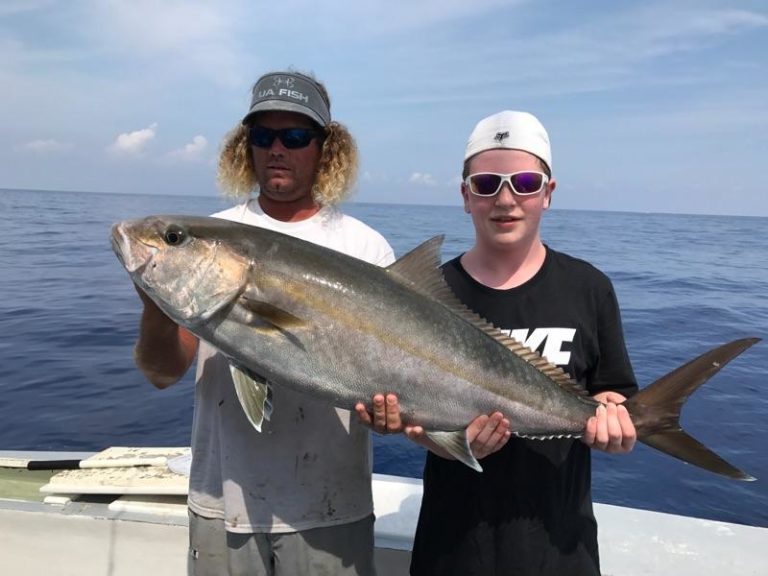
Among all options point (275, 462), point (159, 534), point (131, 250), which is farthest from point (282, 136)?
point (159, 534)

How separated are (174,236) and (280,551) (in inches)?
58.6

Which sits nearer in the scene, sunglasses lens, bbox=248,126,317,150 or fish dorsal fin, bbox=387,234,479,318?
fish dorsal fin, bbox=387,234,479,318

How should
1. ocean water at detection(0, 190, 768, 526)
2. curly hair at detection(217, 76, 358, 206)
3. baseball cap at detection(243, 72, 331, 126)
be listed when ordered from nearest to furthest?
baseball cap at detection(243, 72, 331, 126)
curly hair at detection(217, 76, 358, 206)
ocean water at detection(0, 190, 768, 526)

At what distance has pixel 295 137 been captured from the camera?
291cm

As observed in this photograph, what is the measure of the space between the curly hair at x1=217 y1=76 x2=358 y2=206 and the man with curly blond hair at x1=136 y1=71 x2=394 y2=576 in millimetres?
84

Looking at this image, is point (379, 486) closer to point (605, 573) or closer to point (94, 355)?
point (605, 573)

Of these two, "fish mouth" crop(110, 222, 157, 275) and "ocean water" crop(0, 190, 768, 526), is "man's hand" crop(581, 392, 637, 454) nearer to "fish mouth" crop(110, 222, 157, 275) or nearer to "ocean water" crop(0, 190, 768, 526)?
"fish mouth" crop(110, 222, 157, 275)

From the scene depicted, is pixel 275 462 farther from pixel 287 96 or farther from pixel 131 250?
pixel 287 96

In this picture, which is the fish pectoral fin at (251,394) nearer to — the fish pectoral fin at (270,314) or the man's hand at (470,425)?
the fish pectoral fin at (270,314)

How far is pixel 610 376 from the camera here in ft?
8.89

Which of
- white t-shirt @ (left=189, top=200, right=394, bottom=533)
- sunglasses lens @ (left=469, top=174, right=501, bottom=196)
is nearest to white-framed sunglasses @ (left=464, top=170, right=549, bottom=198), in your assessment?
sunglasses lens @ (left=469, top=174, right=501, bottom=196)

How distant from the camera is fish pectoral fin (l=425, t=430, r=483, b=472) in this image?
2406mm

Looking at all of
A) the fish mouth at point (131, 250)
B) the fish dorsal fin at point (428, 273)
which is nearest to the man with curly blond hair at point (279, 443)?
the fish mouth at point (131, 250)

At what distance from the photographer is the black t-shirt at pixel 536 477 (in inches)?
99.3
